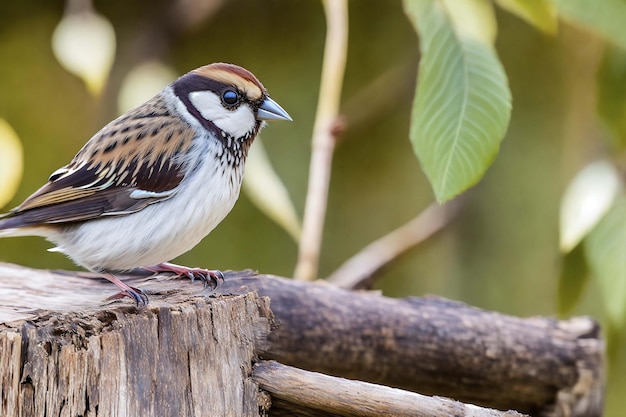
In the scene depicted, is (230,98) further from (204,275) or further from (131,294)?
(131,294)

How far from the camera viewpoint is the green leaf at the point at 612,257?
2.22 metres

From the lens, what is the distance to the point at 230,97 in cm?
185

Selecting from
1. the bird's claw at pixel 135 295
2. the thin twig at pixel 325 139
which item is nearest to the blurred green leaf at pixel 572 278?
the thin twig at pixel 325 139

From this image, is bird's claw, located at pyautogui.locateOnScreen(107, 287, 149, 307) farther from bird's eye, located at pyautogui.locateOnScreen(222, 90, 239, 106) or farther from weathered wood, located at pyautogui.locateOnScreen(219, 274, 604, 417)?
bird's eye, located at pyautogui.locateOnScreen(222, 90, 239, 106)

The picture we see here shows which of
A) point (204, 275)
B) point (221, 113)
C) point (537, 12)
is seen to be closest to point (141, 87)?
point (221, 113)

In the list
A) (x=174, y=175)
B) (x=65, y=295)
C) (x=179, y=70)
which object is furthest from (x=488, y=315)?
(x=179, y=70)

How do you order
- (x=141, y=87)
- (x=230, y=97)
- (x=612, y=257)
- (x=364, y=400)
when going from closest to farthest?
(x=364, y=400) → (x=230, y=97) → (x=612, y=257) → (x=141, y=87)

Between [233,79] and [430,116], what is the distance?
0.45 m

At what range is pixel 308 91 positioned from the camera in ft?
12.2

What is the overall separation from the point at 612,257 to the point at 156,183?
127 cm

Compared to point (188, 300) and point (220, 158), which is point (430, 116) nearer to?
point (220, 158)

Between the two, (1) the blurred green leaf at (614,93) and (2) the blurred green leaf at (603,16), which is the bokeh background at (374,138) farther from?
(2) the blurred green leaf at (603,16)

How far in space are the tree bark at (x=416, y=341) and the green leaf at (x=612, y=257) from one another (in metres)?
0.10

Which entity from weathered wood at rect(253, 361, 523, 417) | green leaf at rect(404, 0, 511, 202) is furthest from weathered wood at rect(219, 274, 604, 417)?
weathered wood at rect(253, 361, 523, 417)
